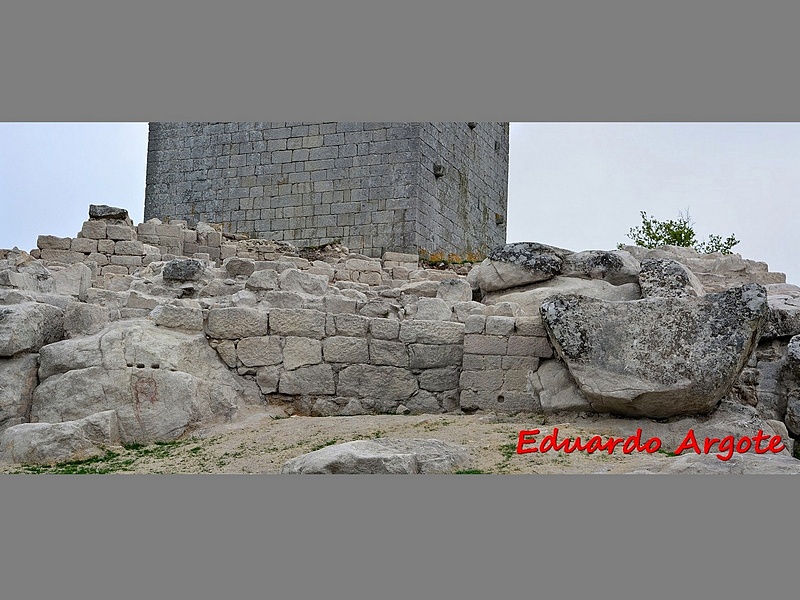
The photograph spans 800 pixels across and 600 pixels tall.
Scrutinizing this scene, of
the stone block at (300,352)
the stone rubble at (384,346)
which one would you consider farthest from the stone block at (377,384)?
the stone block at (300,352)

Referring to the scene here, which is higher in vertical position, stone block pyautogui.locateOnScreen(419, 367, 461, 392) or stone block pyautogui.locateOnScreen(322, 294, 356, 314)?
stone block pyautogui.locateOnScreen(322, 294, 356, 314)

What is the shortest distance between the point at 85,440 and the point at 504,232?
50.0 ft

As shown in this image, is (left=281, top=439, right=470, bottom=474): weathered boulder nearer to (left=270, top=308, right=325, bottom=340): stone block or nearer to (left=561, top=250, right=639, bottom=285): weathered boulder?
(left=270, top=308, right=325, bottom=340): stone block

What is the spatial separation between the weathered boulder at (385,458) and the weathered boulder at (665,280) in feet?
9.52

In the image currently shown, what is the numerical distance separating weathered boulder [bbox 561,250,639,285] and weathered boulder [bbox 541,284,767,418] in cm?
180

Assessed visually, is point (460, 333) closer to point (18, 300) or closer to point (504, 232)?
point (18, 300)

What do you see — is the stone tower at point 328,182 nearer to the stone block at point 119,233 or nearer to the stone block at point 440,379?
the stone block at point 119,233

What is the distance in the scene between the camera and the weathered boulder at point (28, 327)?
735 cm

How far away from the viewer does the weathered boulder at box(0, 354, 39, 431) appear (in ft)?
23.6

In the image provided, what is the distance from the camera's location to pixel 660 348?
23.6 feet

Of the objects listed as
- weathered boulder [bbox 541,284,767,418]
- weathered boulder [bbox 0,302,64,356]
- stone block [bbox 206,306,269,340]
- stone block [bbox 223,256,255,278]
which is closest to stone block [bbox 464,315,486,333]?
weathered boulder [bbox 541,284,767,418]

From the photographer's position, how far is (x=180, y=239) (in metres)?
14.1

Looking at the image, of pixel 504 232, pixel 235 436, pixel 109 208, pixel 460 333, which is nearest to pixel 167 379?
pixel 235 436

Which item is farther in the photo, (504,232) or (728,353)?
(504,232)
